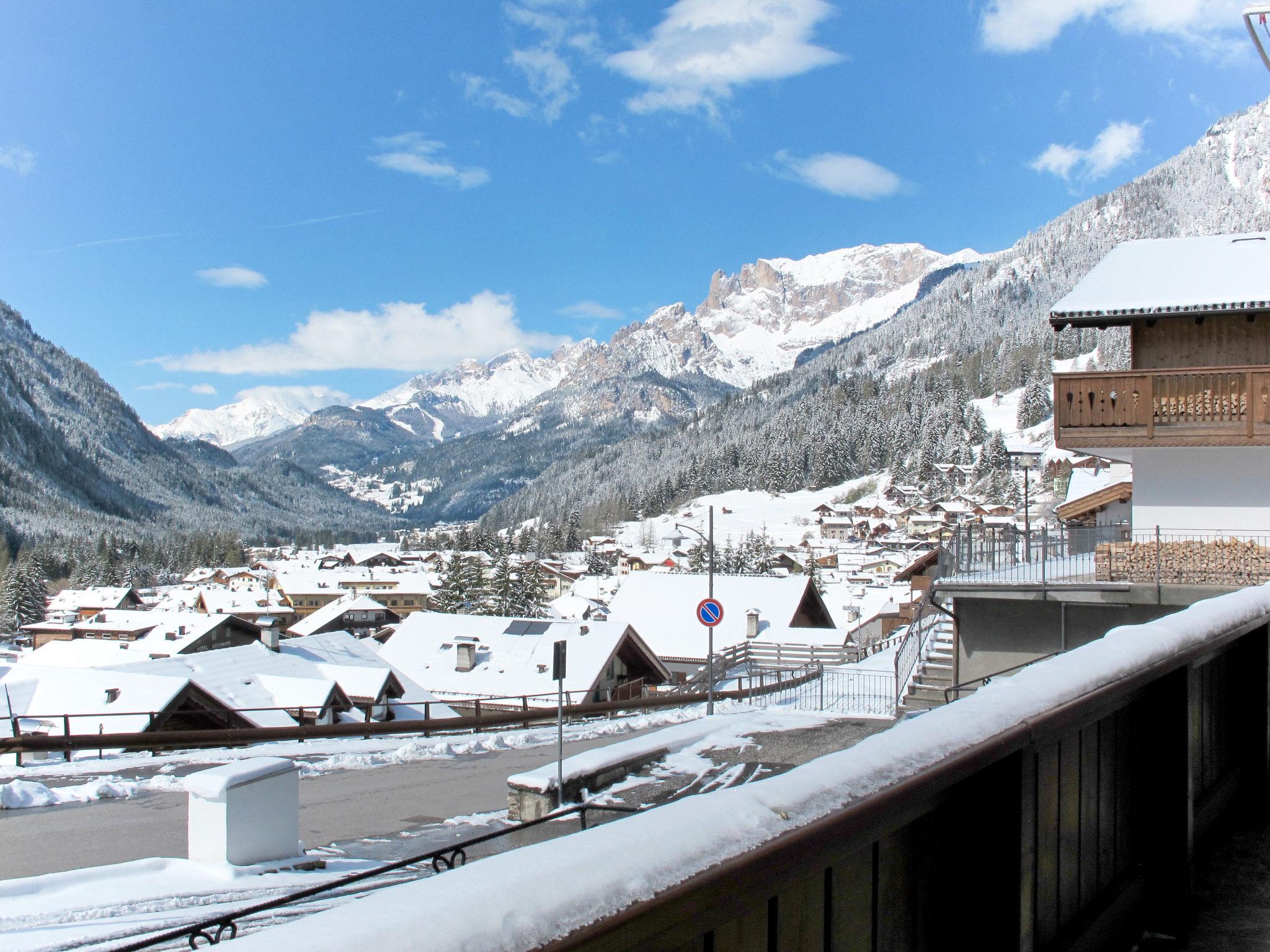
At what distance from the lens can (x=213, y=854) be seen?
29.7 feet

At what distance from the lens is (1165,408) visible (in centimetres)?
1730

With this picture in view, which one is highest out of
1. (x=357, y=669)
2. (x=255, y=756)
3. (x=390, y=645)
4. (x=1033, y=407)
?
(x=1033, y=407)

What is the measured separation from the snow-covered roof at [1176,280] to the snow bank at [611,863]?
57.4 ft

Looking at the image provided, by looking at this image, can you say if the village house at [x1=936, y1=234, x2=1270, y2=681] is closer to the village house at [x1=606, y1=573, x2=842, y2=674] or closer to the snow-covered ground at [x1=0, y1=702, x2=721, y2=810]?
the snow-covered ground at [x1=0, y1=702, x2=721, y2=810]

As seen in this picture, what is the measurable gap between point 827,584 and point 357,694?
223 feet

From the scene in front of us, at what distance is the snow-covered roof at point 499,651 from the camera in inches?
1564

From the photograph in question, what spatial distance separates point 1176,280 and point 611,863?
20747mm

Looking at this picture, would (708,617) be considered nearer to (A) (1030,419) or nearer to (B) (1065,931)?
(B) (1065,931)

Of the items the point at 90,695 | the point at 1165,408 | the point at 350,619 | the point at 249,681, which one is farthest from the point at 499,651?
the point at 350,619

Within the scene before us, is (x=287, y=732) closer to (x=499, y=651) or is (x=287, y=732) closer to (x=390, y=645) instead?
(x=499, y=651)

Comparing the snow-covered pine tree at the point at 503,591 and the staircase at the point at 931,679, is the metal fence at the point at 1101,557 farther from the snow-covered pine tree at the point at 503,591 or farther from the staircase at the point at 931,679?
the snow-covered pine tree at the point at 503,591

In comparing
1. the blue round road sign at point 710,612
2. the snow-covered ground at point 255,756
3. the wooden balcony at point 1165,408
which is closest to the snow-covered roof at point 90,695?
the snow-covered ground at point 255,756

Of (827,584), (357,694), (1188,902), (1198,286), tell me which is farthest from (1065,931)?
(827,584)

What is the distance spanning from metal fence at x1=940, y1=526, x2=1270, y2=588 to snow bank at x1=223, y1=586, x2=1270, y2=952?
49.0 ft
